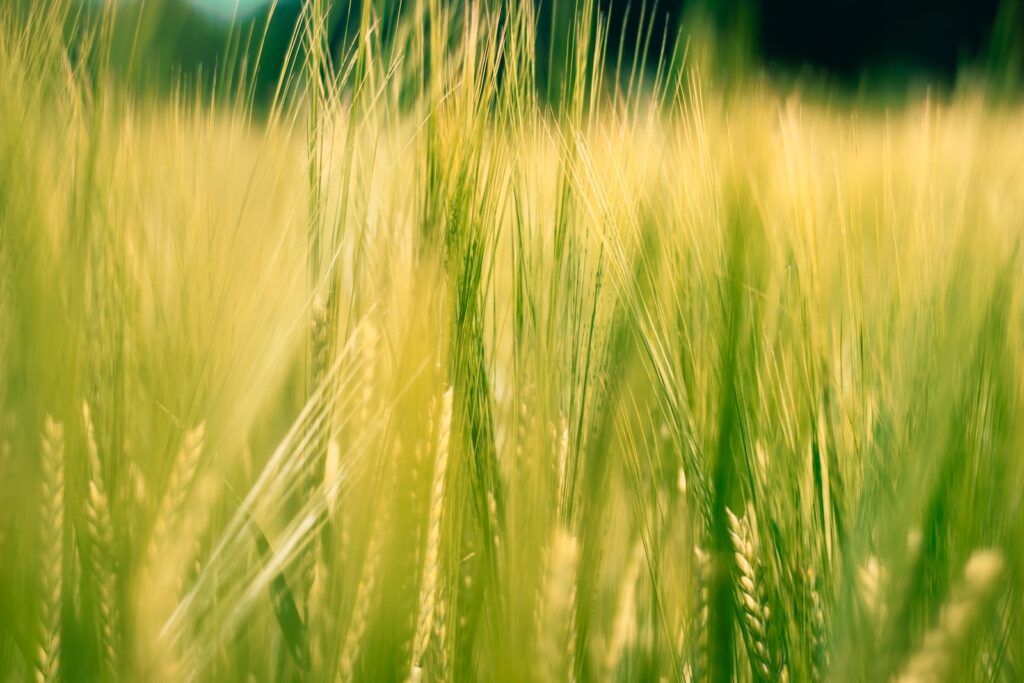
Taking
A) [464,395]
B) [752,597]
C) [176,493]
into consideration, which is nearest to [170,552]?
[176,493]

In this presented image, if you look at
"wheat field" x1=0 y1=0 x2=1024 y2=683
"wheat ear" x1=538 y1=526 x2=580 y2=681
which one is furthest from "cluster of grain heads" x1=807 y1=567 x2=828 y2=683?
"wheat ear" x1=538 y1=526 x2=580 y2=681

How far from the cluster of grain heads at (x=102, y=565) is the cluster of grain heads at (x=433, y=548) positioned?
0.14 meters

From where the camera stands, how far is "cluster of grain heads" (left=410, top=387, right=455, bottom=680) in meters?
0.37

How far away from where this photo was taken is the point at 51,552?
386 millimetres

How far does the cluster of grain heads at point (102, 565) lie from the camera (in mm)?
368

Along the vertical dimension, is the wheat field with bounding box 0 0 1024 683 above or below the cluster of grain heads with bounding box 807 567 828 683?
above

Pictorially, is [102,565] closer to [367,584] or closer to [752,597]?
[367,584]

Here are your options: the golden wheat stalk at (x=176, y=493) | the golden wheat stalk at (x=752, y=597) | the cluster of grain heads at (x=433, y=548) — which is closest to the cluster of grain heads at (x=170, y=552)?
the golden wheat stalk at (x=176, y=493)

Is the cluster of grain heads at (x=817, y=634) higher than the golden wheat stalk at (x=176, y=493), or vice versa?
the golden wheat stalk at (x=176, y=493)

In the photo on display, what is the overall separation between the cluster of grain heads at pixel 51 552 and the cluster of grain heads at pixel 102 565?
0.06ft

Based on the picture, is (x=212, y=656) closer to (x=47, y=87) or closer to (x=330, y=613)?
(x=330, y=613)

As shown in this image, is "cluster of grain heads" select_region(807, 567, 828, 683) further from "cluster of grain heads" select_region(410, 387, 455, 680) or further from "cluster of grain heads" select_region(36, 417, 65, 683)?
"cluster of grain heads" select_region(36, 417, 65, 683)

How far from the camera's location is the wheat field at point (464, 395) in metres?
0.37

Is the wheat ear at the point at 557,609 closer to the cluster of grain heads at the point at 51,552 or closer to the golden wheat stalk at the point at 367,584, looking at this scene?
the golden wheat stalk at the point at 367,584
